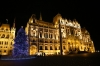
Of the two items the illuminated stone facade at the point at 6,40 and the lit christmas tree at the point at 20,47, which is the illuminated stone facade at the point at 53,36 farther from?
the lit christmas tree at the point at 20,47

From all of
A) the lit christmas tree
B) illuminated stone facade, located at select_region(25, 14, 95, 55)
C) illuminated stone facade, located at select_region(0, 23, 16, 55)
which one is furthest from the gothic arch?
the lit christmas tree

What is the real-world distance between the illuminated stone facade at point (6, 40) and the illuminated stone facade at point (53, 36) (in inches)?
378

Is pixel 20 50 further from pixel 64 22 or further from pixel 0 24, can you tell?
pixel 64 22

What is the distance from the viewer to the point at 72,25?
73.9m

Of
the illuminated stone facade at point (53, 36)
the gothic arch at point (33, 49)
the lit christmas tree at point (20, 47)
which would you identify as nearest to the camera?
the lit christmas tree at point (20, 47)

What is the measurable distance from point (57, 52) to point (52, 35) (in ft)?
32.2

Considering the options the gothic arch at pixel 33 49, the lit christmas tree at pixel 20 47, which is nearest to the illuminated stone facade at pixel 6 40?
the gothic arch at pixel 33 49

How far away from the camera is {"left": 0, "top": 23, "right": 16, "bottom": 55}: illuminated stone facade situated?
55.8 metres

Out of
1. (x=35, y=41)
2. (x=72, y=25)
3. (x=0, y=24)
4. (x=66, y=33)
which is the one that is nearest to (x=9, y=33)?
(x=0, y=24)

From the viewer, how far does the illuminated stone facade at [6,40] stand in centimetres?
5584

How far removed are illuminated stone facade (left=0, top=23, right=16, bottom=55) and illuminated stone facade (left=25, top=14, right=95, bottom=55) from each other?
31.5 feet

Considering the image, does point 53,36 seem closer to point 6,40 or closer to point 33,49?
point 33,49

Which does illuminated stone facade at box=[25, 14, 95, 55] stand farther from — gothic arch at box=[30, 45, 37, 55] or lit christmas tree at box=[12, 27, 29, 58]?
lit christmas tree at box=[12, 27, 29, 58]

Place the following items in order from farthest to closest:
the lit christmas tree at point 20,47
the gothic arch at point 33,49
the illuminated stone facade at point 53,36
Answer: the illuminated stone facade at point 53,36
the gothic arch at point 33,49
the lit christmas tree at point 20,47
